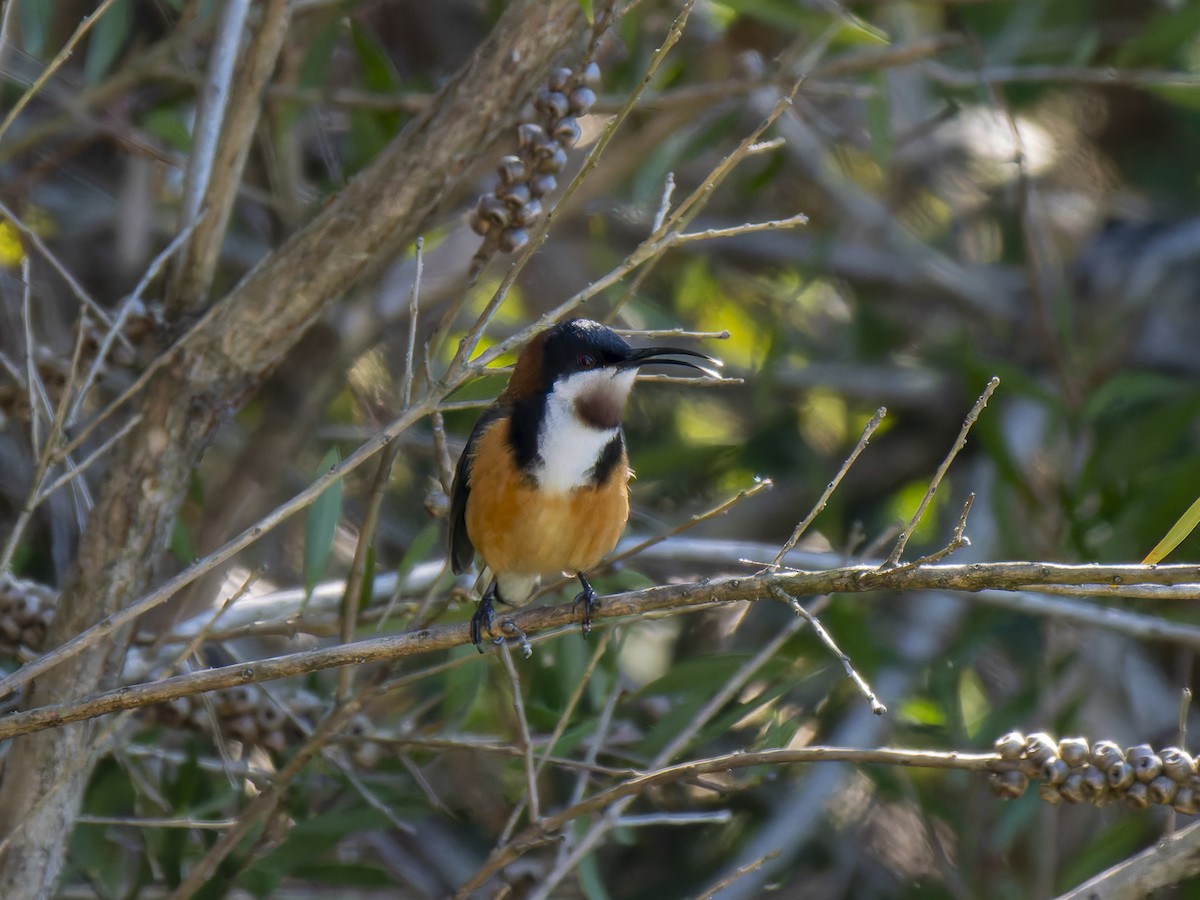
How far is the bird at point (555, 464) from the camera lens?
3465mm

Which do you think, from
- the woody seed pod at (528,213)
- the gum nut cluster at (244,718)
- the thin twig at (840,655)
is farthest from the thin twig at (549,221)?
the gum nut cluster at (244,718)

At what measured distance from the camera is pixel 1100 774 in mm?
2365

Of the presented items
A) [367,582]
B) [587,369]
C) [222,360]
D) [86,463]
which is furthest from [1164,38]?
[86,463]

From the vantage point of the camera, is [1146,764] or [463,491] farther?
[463,491]

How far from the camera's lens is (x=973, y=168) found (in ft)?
22.6

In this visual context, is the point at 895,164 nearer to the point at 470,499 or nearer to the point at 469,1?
the point at 469,1

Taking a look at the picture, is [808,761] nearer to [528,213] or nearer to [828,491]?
[828,491]

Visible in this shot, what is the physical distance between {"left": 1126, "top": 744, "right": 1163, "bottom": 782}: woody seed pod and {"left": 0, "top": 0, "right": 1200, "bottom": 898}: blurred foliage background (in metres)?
0.85

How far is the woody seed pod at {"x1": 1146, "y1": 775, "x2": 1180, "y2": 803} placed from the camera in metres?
2.31

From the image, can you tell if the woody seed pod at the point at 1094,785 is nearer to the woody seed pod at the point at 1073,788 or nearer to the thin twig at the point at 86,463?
the woody seed pod at the point at 1073,788

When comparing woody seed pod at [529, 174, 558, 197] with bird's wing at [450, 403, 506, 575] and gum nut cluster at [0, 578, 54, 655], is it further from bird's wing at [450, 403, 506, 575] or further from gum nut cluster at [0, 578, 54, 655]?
gum nut cluster at [0, 578, 54, 655]

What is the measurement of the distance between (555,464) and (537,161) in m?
0.82

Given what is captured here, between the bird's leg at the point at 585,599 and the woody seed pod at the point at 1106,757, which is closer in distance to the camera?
the woody seed pod at the point at 1106,757

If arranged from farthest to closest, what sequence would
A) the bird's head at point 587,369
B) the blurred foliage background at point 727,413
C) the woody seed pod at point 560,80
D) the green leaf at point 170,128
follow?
the green leaf at point 170,128, the blurred foliage background at point 727,413, the bird's head at point 587,369, the woody seed pod at point 560,80
